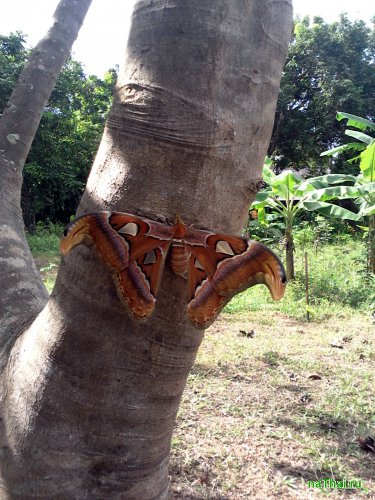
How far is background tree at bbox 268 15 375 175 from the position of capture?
1731 cm

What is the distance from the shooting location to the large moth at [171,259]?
1.14 meters

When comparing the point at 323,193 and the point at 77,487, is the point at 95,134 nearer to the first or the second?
the point at 323,193

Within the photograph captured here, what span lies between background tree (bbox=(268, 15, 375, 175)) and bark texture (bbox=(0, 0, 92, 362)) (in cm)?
1529

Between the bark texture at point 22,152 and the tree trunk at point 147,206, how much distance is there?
42cm

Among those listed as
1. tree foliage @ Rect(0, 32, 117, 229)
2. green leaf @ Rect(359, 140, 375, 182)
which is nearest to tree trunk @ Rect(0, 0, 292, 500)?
green leaf @ Rect(359, 140, 375, 182)

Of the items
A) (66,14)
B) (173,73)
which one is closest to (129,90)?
(173,73)

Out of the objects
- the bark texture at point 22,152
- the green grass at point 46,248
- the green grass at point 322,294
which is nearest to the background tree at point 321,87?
the green grass at point 46,248

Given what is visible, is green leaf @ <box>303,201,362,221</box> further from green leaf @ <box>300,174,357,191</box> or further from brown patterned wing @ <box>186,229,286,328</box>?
brown patterned wing @ <box>186,229,286,328</box>

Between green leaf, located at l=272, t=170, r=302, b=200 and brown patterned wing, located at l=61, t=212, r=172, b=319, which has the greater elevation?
green leaf, located at l=272, t=170, r=302, b=200

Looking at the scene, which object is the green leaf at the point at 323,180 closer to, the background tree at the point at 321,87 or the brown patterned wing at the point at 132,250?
the brown patterned wing at the point at 132,250

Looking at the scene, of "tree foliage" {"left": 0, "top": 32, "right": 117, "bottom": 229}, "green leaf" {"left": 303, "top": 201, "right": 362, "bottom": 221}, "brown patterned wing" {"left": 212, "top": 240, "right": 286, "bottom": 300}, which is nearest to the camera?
"brown patterned wing" {"left": 212, "top": 240, "right": 286, "bottom": 300}

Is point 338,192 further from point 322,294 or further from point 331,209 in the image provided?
point 322,294

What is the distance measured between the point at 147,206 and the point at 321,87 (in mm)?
18401

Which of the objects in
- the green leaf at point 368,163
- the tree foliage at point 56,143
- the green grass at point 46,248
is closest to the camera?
the green leaf at point 368,163
